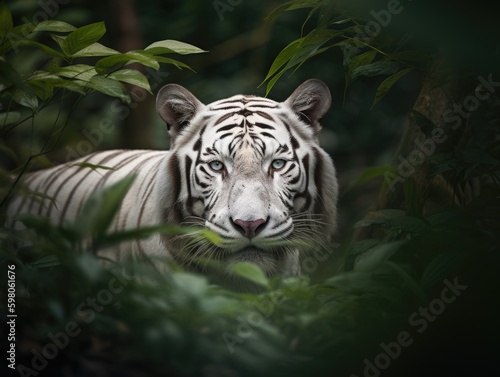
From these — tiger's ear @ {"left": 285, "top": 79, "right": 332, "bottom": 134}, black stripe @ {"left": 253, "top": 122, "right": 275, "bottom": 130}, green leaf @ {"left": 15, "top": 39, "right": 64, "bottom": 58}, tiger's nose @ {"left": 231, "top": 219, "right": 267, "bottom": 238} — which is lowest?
tiger's nose @ {"left": 231, "top": 219, "right": 267, "bottom": 238}

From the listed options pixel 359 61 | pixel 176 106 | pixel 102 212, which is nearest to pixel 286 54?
pixel 359 61

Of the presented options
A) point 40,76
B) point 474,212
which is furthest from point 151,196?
point 474,212

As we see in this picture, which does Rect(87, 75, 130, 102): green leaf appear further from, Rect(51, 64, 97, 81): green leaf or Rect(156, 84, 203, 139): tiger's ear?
Rect(156, 84, 203, 139): tiger's ear

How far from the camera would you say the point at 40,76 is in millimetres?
2031

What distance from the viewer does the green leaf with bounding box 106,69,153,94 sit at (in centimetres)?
206

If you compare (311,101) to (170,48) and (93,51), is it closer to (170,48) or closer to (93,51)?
(170,48)

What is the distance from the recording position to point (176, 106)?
3.05m

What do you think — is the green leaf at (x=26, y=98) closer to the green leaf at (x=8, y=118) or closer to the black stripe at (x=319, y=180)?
the green leaf at (x=8, y=118)

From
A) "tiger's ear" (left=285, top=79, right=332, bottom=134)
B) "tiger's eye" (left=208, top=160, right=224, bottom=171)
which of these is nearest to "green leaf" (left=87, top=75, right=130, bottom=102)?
"tiger's eye" (left=208, top=160, right=224, bottom=171)

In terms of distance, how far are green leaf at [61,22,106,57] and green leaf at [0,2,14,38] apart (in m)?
0.15

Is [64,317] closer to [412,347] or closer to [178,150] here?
[412,347]

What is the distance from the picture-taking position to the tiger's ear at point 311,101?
303 centimetres

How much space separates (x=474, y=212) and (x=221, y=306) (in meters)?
A: 1.01

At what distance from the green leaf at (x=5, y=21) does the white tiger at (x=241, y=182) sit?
791mm
